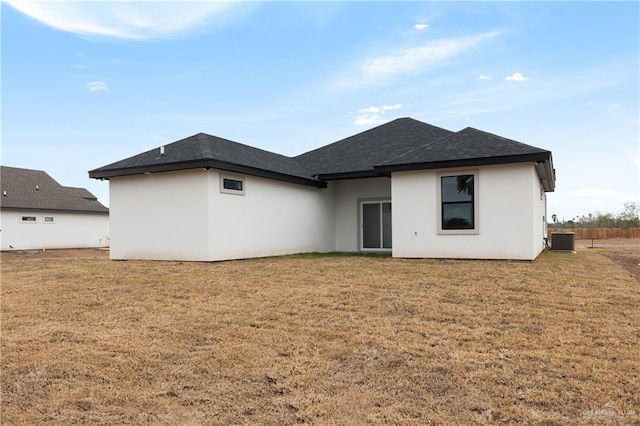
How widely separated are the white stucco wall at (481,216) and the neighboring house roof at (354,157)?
17.1 inches

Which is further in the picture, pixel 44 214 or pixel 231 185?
pixel 44 214

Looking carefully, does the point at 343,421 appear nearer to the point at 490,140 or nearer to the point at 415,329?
the point at 415,329

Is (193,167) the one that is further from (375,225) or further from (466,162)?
(466,162)

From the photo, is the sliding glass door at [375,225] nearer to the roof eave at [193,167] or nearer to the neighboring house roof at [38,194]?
the roof eave at [193,167]

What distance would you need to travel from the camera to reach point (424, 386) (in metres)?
3.43

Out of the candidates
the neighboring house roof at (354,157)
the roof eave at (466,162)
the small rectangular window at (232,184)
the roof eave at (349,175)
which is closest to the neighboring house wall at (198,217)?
the small rectangular window at (232,184)

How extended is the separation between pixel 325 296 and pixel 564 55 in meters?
12.0

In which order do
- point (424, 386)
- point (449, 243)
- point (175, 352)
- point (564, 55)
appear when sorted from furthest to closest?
point (564, 55) → point (449, 243) → point (175, 352) → point (424, 386)

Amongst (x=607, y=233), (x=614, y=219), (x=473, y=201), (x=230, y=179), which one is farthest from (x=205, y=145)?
(x=614, y=219)

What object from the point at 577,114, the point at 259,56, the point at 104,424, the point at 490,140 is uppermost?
the point at 259,56

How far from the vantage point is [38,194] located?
27.4 meters

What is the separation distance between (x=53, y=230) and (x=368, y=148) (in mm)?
21717

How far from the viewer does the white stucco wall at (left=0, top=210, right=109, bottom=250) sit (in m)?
25.2

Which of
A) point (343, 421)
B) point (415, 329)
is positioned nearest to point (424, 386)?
point (343, 421)
